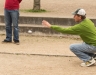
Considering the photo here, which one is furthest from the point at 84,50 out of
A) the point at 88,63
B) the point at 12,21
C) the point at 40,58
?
the point at 12,21

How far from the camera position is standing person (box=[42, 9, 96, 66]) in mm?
6777

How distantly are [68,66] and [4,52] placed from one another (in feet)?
6.01

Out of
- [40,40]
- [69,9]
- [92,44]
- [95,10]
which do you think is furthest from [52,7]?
[92,44]

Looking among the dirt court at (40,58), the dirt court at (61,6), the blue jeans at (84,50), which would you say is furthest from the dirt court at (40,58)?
the dirt court at (61,6)

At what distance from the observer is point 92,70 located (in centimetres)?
662

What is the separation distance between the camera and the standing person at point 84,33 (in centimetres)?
678

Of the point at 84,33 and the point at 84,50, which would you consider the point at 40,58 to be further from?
the point at 84,33

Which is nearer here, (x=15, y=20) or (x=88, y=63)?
(x=88, y=63)

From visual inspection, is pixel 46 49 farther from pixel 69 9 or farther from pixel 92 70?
pixel 69 9

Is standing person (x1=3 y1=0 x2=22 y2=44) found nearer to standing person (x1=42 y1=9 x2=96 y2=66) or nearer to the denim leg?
the denim leg

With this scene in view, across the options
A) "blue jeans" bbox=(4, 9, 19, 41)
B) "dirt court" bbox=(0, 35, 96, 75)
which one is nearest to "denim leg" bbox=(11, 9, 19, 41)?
"blue jeans" bbox=(4, 9, 19, 41)

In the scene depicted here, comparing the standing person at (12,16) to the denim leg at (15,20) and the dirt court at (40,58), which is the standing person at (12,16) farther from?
the dirt court at (40,58)

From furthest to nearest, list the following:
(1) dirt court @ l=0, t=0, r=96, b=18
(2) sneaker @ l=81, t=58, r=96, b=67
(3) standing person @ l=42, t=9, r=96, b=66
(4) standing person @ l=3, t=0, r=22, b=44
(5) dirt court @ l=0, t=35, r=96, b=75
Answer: (1) dirt court @ l=0, t=0, r=96, b=18 < (4) standing person @ l=3, t=0, r=22, b=44 < (2) sneaker @ l=81, t=58, r=96, b=67 < (3) standing person @ l=42, t=9, r=96, b=66 < (5) dirt court @ l=0, t=35, r=96, b=75

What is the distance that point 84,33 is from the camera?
6.85 meters
